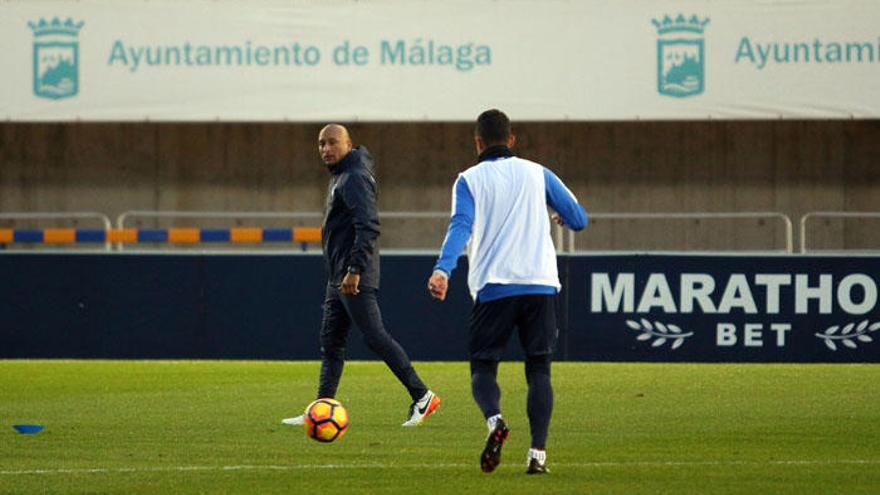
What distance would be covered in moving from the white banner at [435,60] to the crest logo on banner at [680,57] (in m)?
0.02

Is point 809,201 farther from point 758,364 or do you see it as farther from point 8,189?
point 8,189

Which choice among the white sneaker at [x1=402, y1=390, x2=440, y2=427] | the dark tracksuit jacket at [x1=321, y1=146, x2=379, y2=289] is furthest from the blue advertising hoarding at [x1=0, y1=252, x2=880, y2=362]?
the dark tracksuit jacket at [x1=321, y1=146, x2=379, y2=289]

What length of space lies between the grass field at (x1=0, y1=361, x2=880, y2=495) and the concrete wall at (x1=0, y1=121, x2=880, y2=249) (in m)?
7.37

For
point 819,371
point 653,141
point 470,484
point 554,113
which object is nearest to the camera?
point 470,484

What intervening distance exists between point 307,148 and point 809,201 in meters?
6.79

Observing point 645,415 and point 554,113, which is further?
point 554,113

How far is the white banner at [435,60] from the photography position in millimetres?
24219

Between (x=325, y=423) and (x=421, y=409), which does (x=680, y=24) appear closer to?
(x=421, y=409)

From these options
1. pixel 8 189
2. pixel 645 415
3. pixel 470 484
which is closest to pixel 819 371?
pixel 645 415

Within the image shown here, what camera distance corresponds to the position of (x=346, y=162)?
1231cm

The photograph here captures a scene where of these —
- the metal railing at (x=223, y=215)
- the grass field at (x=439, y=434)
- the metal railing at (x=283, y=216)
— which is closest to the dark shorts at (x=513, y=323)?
the grass field at (x=439, y=434)

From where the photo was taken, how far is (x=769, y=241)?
25.5 meters

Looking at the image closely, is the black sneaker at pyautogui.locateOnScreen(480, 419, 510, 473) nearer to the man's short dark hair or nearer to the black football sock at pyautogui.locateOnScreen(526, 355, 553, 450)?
the black football sock at pyautogui.locateOnScreen(526, 355, 553, 450)

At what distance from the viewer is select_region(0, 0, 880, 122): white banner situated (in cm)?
2422
